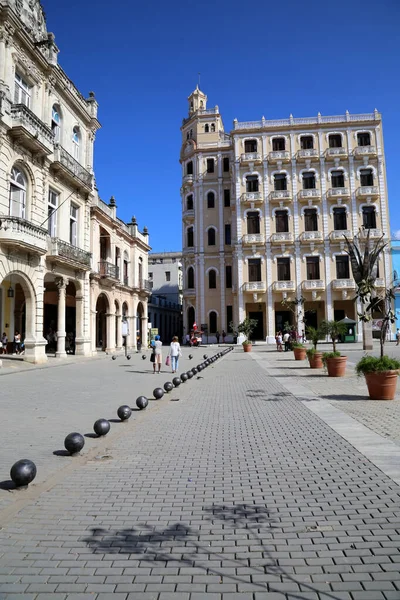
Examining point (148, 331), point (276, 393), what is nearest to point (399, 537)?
point (276, 393)

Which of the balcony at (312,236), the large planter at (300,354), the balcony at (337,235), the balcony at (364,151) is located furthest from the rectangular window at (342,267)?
the large planter at (300,354)

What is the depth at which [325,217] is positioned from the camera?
4822 centimetres

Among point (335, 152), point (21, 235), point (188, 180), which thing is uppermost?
point (335, 152)

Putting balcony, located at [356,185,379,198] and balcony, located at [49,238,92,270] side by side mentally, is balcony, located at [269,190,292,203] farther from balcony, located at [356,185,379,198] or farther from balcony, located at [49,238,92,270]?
balcony, located at [49,238,92,270]

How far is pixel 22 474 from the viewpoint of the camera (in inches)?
191

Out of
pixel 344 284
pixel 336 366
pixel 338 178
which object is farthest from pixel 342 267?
pixel 336 366

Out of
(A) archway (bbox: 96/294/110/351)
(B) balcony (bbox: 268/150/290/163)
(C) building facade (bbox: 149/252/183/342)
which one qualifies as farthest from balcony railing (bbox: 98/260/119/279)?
(C) building facade (bbox: 149/252/183/342)

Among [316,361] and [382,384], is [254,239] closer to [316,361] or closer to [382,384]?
[316,361]

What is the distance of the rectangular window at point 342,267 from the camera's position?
157 ft

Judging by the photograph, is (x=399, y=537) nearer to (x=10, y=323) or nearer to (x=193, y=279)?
(x=10, y=323)

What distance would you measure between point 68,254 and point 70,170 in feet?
15.9

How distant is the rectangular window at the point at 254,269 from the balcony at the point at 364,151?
15.2m

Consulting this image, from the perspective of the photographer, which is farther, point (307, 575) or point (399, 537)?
point (399, 537)

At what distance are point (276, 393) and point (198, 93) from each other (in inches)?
2213
